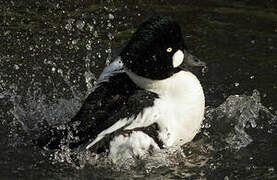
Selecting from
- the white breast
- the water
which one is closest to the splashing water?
the water

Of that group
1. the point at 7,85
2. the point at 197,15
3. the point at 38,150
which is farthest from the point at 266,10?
the point at 38,150

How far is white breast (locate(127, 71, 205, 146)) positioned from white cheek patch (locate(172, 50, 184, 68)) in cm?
8

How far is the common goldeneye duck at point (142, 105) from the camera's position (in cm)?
616

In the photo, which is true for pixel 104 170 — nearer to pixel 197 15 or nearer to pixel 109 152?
pixel 109 152

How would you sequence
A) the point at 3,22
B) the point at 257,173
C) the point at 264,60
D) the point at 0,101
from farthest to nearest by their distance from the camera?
the point at 3,22 < the point at 264,60 < the point at 0,101 < the point at 257,173

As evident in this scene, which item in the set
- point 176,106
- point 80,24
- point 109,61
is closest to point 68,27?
point 80,24

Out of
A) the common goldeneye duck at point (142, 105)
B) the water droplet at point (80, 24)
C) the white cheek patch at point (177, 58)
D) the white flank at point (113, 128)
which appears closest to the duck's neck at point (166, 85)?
the common goldeneye duck at point (142, 105)

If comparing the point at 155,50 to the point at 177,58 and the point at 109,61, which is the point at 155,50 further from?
the point at 109,61

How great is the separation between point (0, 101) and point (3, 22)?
1.77 m

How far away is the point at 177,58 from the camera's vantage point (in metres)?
6.41

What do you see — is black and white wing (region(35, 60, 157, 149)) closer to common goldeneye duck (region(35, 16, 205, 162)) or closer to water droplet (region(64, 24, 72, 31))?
common goldeneye duck (region(35, 16, 205, 162))

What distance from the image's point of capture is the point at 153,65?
6305 millimetres

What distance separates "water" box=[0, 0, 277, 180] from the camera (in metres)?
6.28

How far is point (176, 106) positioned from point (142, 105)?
0.97 feet
